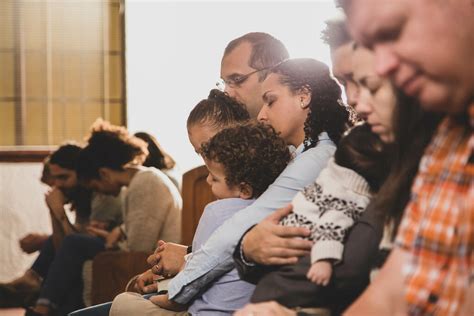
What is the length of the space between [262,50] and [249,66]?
0.28 feet

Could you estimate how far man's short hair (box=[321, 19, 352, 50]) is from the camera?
1700 millimetres

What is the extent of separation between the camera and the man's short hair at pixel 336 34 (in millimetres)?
1700

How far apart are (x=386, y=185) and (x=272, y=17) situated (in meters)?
4.73

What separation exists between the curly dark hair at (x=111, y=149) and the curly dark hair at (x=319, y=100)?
240 centimetres

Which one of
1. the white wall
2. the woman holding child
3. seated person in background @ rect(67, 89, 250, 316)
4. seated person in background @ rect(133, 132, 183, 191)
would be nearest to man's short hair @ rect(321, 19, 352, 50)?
seated person in background @ rect(67, 89, 250, 316)

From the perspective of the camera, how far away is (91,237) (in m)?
4.40

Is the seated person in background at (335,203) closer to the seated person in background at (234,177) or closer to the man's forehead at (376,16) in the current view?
the seated person in background at (234,177)

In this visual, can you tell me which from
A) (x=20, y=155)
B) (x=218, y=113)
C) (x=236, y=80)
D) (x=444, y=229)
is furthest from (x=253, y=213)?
(x=20, y=155)

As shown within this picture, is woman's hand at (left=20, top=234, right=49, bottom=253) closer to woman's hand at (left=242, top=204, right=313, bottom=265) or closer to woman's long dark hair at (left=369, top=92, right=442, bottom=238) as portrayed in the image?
woman's hand at (left=242, top=204, right=313, bottom=265)

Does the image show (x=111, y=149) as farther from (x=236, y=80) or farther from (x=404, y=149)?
(x=404, y=149)

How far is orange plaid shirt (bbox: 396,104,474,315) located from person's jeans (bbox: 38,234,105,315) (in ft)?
11.1

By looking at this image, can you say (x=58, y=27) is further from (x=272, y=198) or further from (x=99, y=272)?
(x=272, y=198)

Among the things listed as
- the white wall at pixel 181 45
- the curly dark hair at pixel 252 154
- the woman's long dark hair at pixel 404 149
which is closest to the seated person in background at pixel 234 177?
the curly dark hair at pixel 252 154

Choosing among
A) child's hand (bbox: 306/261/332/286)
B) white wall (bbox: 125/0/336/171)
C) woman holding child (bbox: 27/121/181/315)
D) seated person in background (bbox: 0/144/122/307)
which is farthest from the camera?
white wall (bbox: 125/0/336/171)
